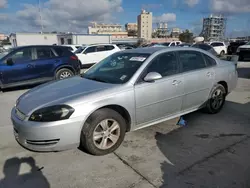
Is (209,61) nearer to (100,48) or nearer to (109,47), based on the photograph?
(100,48)

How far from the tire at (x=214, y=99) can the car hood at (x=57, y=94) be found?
2.41m

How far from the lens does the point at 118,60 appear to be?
12.6 feet

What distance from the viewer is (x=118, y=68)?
357cm

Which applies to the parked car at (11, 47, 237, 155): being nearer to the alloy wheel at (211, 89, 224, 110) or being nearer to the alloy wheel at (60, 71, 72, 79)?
the alloy wheel at (211, 89, 224, 110)

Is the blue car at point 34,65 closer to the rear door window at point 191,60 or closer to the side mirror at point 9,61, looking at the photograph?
the side mirror at point 9,61

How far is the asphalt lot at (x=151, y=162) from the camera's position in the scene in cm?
237

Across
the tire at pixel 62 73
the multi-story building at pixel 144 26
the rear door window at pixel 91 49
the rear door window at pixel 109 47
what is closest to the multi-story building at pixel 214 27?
the multi-story building at pixel 144 26

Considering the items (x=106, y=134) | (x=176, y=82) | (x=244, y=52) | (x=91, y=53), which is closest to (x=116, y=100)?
(x=106, y=134)

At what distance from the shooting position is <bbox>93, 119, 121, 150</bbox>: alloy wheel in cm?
280

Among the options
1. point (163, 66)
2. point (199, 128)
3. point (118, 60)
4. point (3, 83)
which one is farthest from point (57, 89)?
point (3, 83)

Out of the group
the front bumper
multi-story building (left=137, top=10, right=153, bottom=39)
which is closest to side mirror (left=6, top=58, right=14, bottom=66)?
the front bumper

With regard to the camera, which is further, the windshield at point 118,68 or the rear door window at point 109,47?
the rear door window at point 109,47

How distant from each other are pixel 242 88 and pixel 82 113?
6.37 m

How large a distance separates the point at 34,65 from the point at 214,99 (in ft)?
19.7
